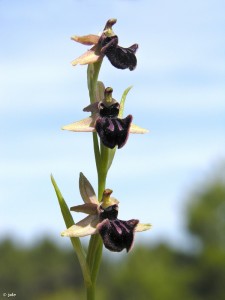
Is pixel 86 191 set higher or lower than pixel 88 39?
lower

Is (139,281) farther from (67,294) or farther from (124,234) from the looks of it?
(124,234)

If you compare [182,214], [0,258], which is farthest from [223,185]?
[0,258]

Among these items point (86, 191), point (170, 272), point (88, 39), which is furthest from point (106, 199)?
point (170, 272)

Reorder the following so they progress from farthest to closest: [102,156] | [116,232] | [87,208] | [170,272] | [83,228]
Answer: [170,272], [102,156], [87,208], [83,228], [116,232]

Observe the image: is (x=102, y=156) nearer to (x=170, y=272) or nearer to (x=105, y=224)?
(x=105, y=224)

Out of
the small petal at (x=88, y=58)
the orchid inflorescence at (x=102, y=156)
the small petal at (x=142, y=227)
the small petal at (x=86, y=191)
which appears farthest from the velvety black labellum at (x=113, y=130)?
the small petal at (x=142, y=227)

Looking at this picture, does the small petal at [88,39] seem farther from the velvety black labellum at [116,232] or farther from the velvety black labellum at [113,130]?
the velvety black labellum at [116,232]
